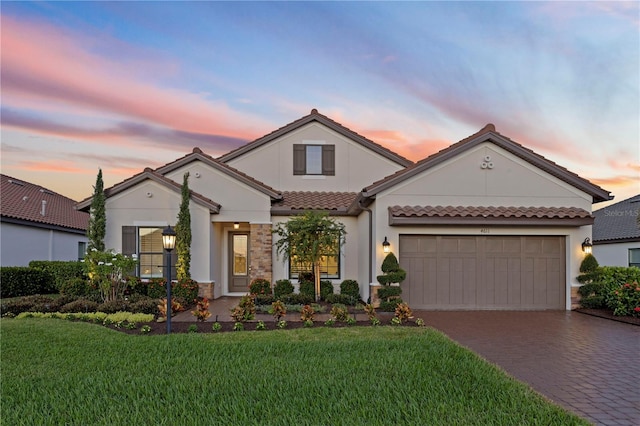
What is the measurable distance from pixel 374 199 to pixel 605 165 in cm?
1120

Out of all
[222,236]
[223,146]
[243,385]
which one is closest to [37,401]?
[243,385]

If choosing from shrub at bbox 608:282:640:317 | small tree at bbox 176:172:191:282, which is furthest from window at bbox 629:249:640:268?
small tree at bbox 176:172:191:282

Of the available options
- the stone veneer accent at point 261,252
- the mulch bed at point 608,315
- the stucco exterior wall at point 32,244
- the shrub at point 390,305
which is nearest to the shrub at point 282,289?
the stone veneer accent at point 261,252

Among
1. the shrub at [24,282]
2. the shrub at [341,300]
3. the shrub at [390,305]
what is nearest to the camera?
the shrub at [390,305]

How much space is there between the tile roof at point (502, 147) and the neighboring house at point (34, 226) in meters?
12.5

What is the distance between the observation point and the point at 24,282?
14.9 metres

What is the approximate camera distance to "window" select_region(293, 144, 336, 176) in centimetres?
1694

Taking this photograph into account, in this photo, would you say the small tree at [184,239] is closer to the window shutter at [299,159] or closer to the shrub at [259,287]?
the shrub at [259,287]

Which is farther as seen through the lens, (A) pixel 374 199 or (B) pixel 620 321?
(A) pixel 374 199

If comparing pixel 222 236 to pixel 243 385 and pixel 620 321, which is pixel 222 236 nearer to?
pixel 243 385

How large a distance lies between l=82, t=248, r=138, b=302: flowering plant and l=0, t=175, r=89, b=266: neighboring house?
241 inches

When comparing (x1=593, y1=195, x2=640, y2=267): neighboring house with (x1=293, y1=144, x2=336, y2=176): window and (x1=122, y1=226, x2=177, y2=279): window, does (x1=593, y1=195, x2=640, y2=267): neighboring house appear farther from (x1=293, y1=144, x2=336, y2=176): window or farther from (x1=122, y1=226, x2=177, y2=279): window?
(x1=122, y1=226, x2=177, y2=279): window

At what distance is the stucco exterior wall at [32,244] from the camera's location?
1647 centimetres

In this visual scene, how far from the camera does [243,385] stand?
16.1 feet
